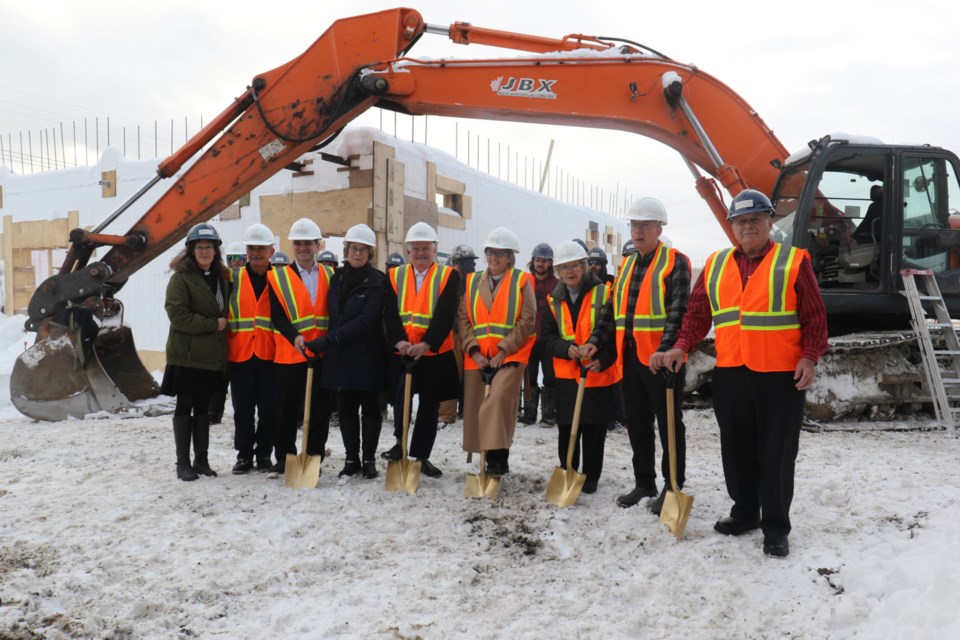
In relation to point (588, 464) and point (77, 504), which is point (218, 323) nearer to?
point (77, 504)

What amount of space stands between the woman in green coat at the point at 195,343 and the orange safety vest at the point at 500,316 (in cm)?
181

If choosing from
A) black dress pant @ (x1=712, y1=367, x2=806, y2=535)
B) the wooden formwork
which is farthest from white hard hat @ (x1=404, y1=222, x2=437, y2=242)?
the wooden formwork

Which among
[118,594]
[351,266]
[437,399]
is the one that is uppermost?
[351,266]

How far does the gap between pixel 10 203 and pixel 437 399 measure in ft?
40.4

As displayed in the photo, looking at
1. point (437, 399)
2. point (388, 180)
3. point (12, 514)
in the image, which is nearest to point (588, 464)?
point (437, 399)

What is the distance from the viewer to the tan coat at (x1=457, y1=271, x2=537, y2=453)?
14.8ft

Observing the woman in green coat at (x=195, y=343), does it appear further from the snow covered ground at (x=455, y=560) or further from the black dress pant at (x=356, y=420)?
the black dress pant at (x=356, y=420)

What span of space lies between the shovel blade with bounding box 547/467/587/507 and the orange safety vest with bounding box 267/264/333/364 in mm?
1902

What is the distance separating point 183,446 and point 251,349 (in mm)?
820

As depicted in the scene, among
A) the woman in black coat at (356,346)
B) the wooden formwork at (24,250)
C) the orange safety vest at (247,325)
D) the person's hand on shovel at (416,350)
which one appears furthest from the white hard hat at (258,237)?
the wooden formwork at (24,250)

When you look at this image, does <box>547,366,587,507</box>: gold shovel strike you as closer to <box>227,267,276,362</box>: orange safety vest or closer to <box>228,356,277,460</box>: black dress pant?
<box>228,356,277,460</box>: black dress pant

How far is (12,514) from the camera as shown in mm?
4059

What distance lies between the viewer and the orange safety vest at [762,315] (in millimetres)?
3311

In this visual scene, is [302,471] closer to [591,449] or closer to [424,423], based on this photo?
[424,423]
